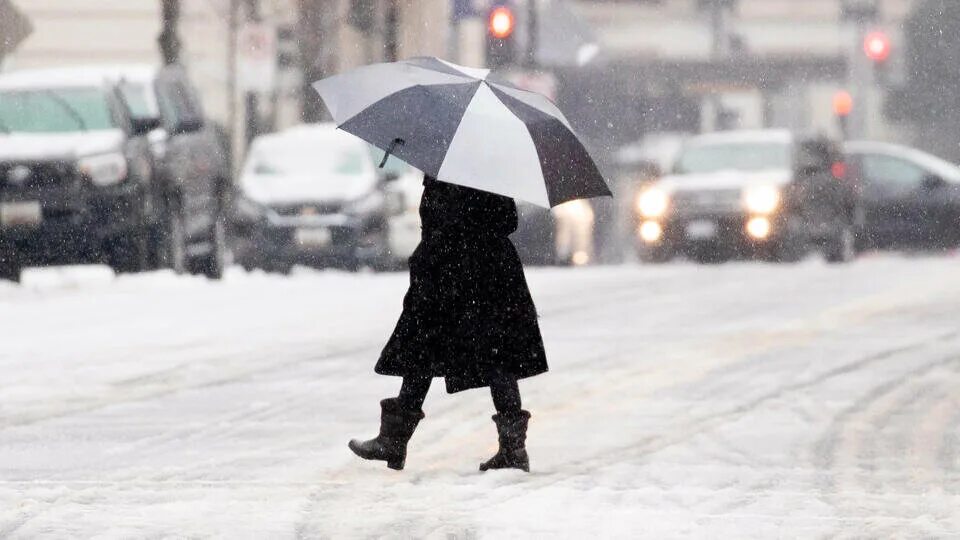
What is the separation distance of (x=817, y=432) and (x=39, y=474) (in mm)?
3313

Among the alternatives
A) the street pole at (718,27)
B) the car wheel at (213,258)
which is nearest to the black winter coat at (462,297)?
the car wheel at (213,258)

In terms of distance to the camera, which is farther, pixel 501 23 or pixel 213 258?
pixel 501 23

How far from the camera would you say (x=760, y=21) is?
2394 inches

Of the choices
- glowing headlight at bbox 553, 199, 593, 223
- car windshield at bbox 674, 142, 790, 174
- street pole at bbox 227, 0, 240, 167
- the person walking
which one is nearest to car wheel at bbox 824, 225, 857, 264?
car windshield at bbox 674, 142, 790, 174

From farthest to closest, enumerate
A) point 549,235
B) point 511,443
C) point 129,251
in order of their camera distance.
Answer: point 549,235 < point 129,251 < point 511,443

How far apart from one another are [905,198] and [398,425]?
19508 millimetres

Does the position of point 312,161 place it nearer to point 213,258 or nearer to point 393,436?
point 213,258

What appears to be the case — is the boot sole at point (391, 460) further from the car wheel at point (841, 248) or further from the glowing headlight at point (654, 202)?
Answer: the car wheel at point (841, 248)

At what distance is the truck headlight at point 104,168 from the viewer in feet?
64.0

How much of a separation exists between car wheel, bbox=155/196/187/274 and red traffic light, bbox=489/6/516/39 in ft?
28.1

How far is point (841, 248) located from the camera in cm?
2536

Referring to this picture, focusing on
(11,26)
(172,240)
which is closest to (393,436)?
(172,240)

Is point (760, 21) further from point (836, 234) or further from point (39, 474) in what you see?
point (39, 474)

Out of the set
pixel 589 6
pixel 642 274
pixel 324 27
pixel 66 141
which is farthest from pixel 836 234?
pixel 589 6
